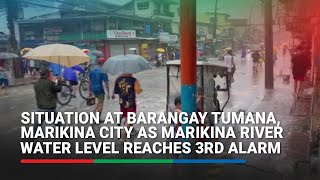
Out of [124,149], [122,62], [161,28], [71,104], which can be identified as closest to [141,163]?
[124,149]

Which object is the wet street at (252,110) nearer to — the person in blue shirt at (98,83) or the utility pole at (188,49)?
the utility pole at (188,49)

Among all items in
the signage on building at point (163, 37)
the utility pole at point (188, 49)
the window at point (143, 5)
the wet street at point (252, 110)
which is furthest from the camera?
the window at point (143, 5)

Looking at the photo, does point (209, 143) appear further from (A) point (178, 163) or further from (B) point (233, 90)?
(B) point (233, 90)

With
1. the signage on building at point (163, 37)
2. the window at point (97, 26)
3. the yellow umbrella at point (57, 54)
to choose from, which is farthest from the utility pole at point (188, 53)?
the signage on building at point (163, 37)

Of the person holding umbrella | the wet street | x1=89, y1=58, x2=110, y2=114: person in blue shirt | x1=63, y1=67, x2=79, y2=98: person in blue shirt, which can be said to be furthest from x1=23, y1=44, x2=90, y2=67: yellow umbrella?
x1=63, y1=67, x2=79, y2=98: person in blue shirt

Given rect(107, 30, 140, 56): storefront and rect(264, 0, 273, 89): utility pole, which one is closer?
rect(264, 0, 273, 89): utility pole

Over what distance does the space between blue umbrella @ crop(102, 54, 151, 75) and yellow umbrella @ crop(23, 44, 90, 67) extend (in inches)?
56.2

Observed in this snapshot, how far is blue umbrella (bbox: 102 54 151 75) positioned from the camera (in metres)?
Result: 7.49

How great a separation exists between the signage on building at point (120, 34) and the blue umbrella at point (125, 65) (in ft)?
89.9

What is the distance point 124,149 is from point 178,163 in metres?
1.98

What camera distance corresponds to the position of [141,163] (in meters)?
6.21

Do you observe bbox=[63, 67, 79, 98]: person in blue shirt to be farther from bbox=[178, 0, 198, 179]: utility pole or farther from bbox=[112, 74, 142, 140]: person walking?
bbox=[178, 0, 198, 179]: utility pole

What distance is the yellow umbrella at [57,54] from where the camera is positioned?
8.50 metres

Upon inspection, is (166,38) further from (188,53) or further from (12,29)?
(188,53)
